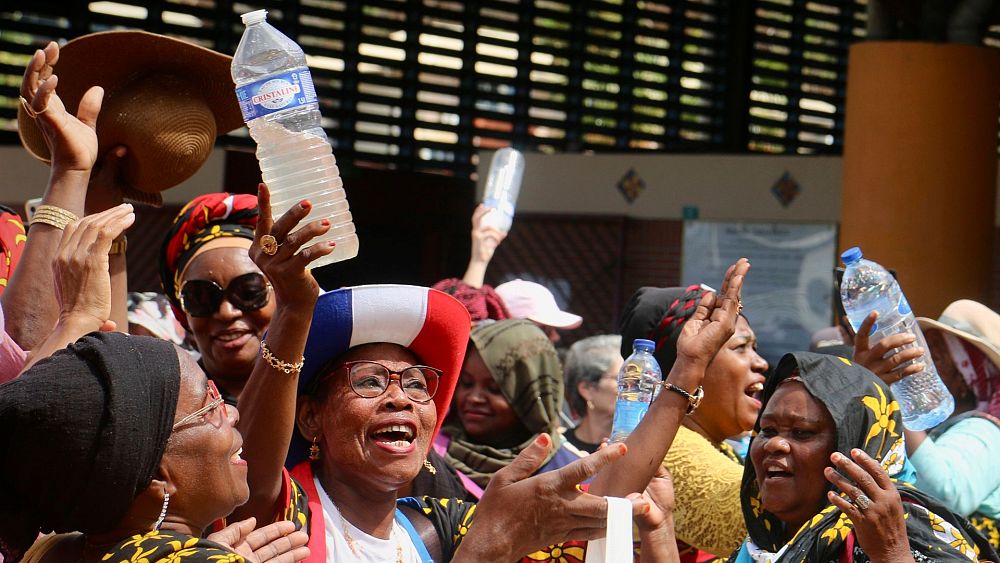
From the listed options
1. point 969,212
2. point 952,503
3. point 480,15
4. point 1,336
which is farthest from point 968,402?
point 480,15

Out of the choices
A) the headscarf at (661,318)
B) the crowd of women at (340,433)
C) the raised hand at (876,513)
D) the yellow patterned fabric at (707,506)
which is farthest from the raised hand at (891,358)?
the raised hand at (876,513)

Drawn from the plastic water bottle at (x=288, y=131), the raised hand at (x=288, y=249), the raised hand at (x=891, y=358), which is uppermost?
the plastic water bottle at (x=288, y=131)

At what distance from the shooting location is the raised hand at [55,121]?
3.23m

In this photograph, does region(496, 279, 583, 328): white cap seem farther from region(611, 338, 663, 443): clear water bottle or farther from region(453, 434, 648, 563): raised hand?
region(453, 434, 648, 563): raised hand

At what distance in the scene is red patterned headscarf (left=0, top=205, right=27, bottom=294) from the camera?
365 centimetres

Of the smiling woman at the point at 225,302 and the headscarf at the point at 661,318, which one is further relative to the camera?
the headscarf at the point at 661,318

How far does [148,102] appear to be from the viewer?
11.9 ft

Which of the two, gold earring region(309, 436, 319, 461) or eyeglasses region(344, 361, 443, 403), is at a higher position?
eyeglasses region(344, 361, 443, 403)

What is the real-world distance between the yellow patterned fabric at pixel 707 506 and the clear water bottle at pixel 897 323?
0.71 meters

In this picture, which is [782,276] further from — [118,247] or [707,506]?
[118,247]

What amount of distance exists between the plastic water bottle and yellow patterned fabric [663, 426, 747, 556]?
1.28 m

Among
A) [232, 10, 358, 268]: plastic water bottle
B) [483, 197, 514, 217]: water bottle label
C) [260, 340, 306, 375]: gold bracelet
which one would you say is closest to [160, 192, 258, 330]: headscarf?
[232, 10, 358, 268]: plastic water bottle

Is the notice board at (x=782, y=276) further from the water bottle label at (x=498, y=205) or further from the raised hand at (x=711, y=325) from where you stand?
the raised hand at (x=711, y=325)

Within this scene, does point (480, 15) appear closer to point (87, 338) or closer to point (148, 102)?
point (148, 102)
